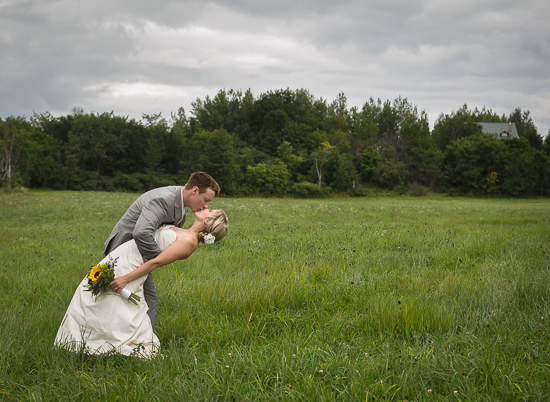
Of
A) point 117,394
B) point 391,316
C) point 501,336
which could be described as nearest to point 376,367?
point 391,316

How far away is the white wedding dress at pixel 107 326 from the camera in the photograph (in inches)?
144

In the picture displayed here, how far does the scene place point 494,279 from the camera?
5.90 meters

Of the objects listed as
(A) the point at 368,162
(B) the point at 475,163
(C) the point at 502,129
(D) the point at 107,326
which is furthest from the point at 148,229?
(C) the point at 502,129

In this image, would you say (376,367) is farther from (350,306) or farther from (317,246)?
(317,246)

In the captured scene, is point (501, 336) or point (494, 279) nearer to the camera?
point (501, 336)

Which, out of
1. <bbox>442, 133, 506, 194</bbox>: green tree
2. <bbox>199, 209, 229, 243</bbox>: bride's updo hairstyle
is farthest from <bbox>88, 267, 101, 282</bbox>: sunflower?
<bbox>442, 133, 506, 194</bbox>: green tree

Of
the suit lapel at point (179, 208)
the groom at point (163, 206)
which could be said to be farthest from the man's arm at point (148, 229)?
the suit lapel at point (179, 208)

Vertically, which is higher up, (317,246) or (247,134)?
(247,134)

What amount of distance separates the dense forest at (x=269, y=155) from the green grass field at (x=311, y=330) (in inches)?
1856

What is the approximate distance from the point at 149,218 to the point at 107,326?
120cm

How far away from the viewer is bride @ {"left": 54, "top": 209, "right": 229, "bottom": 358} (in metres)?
3.67

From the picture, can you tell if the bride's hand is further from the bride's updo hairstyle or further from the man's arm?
the bride's updo hairstyle

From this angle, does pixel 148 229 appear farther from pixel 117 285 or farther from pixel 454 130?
pixel 454 130

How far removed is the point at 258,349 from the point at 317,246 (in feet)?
18.7
